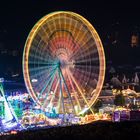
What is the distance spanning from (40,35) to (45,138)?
1218 centimetres

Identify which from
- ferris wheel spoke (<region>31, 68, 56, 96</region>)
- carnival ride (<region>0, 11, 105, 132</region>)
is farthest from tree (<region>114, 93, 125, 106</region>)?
ferris wheel spoke (<region>31, 68, 56, 96</region>)

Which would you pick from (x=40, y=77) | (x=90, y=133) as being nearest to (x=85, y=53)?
(x=40, y=77)

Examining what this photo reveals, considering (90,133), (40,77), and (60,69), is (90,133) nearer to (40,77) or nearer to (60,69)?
(60,69)

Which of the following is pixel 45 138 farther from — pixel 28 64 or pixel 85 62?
pixel 85 62

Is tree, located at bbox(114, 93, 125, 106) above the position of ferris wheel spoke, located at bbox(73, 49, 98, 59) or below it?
below

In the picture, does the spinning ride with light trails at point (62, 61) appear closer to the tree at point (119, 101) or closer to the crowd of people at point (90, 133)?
the tree at point (119, 101)

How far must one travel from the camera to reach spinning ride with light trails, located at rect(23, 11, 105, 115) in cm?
1859

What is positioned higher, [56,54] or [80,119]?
[56,54]

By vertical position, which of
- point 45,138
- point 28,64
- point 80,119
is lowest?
point 80,119

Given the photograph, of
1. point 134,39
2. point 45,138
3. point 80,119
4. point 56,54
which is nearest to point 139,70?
point 134,39

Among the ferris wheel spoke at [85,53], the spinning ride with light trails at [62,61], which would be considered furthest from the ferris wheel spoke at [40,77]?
the ferris wheel spoke at [85,53]

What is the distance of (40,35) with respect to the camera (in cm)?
1888

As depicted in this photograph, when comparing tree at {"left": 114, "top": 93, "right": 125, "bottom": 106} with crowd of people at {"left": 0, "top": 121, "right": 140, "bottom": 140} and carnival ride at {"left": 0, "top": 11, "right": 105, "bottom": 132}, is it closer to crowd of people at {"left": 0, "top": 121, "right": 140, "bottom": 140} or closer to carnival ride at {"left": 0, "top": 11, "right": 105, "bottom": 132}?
carnival ride at {"left": 0, "top": 11, "right": 105, "bottom": 132}

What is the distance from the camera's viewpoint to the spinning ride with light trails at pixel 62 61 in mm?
18594
